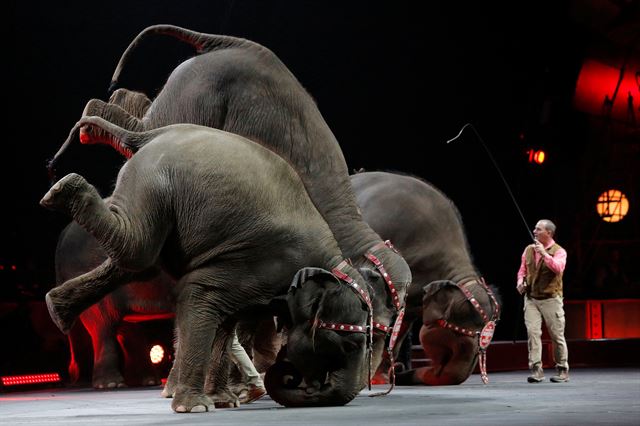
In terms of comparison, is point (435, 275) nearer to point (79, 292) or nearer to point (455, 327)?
point (455, 327)

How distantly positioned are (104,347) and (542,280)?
2990 millimetres

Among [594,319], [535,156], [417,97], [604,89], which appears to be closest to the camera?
[417,97]

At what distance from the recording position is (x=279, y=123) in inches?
221

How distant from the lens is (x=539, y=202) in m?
12.4

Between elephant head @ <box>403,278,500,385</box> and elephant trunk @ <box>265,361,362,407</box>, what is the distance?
7.62 ft

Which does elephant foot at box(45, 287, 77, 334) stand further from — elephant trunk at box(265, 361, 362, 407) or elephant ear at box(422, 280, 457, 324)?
elephant ear at box(422, 280, 457, 324)

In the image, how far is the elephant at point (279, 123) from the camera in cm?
559

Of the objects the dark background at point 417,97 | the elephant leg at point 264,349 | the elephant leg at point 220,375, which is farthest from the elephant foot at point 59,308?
the dark background at point 417,97

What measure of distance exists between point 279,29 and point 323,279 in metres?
4.78

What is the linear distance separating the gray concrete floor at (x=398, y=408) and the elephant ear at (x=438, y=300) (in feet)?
1.58

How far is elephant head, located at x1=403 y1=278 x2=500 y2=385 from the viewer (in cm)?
745

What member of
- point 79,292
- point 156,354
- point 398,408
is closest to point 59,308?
point 79,292

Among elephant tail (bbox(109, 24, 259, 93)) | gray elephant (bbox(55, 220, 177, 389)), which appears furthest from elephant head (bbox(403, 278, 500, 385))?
elephant tail (bbox(109, 24, 259, 93))

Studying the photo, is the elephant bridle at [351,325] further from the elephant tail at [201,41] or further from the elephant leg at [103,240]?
the elephant tail at [201,41]
